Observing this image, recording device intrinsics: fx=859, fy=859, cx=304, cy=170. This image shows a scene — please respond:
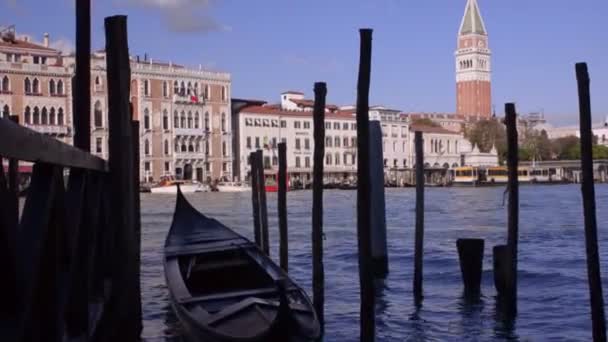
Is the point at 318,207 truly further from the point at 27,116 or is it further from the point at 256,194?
the point at 27,116

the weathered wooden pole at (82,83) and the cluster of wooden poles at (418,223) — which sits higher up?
the weathered wooden pole at (82,83)

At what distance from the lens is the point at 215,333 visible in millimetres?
5121

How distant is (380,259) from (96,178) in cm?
597

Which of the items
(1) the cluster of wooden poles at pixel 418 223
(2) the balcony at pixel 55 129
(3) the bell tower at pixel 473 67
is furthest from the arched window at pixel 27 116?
(3) the bell tower at pixel 473 67

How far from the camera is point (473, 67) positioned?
3762 inches

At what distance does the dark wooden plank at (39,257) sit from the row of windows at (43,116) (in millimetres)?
43998

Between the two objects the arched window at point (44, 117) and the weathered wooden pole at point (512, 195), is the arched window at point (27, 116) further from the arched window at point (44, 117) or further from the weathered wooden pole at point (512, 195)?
the weathered wooden pole at point (512, 195)

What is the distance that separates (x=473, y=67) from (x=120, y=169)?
93547 millimetres

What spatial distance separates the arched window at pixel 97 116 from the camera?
46.3 m

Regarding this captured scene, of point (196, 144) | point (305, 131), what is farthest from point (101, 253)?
point (305, 131)

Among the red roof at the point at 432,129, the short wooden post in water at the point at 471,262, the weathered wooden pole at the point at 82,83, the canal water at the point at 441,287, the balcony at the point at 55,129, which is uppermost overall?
the red roof at the point at 432,129

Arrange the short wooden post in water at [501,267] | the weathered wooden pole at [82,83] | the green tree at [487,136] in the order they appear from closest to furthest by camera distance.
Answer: the weathered wooden pole at [82,83]
the short wooden post in water at [501,267]
the green tree at [487,136]

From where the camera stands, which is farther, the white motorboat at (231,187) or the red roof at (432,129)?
the red roof at (432,129)


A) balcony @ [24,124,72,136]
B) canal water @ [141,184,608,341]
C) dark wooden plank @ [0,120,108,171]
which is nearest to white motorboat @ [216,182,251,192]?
balcony @ [24,124,72,136]
